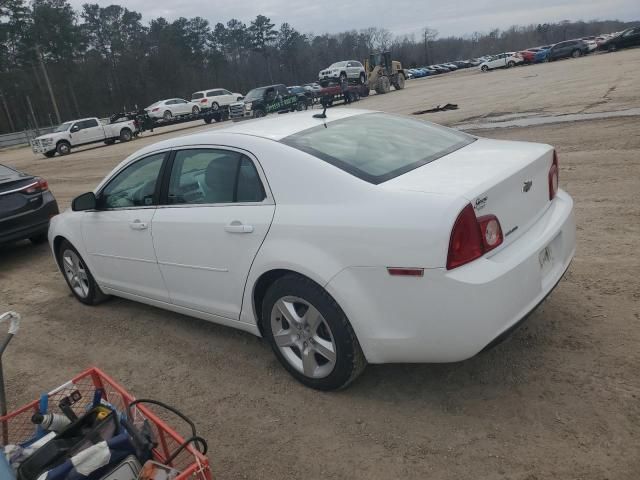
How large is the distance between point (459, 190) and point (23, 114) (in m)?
83.9

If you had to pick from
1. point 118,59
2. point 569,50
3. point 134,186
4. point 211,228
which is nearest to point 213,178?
point 211,228

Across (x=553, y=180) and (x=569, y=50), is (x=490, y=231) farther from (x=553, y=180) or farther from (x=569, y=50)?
(x=569, y=50)

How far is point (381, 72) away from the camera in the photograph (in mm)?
36750

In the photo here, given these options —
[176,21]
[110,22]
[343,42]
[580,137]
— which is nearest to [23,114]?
[110,22]

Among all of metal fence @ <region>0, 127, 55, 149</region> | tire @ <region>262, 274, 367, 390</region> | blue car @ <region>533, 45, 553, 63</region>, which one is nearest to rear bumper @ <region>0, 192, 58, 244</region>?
tire @ <region>262, 274, 367, 390</region>

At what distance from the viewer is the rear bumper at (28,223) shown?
6951 millimetres

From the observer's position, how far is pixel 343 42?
4747 inches

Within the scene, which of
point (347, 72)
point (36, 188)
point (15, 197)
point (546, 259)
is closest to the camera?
point (546, 259)

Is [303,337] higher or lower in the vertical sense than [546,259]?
lower

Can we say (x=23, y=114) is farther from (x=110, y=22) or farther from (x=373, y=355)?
(x=373, y=355)

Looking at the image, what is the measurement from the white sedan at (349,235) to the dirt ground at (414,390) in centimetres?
32

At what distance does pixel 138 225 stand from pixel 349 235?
1.99 metres

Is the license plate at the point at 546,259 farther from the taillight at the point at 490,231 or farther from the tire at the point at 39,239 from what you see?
the tire at the point at 39,239

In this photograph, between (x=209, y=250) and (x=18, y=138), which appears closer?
(x=209, y=250)
